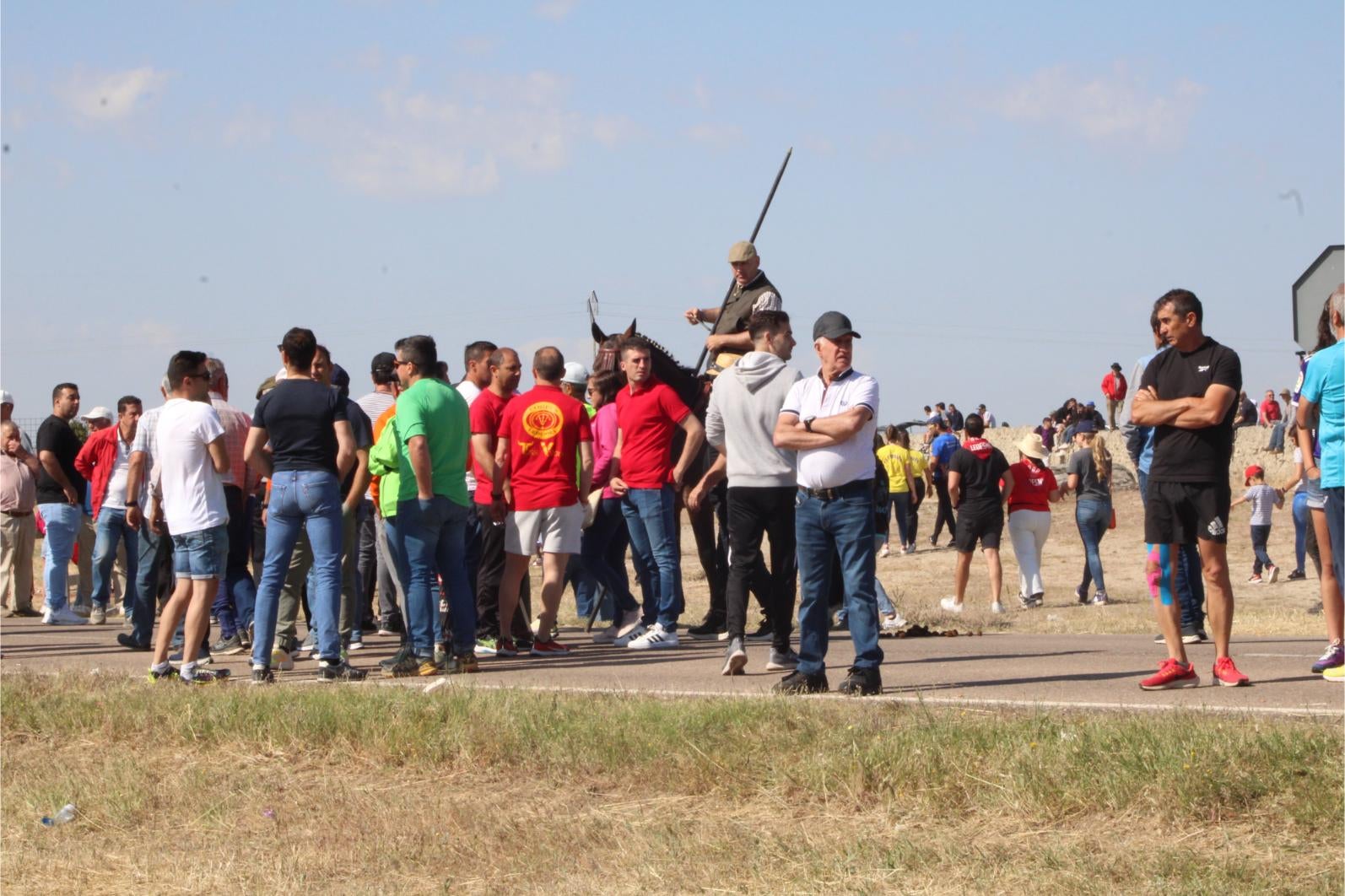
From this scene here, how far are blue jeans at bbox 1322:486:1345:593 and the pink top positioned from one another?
5269 mm

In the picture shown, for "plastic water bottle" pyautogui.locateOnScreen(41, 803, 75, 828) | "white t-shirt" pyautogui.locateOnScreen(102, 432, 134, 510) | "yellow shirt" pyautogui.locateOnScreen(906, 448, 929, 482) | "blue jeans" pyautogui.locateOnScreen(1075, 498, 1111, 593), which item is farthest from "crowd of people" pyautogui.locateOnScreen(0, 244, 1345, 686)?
"yellow shirt" pyautogui.locateOnScreen(906, 448, 929, 482)

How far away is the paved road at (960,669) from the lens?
801cm

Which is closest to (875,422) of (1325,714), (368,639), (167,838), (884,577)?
(1325,714)

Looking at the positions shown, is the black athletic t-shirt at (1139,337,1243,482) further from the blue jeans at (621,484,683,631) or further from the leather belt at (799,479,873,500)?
the blue jeans at (621,484,683,631)

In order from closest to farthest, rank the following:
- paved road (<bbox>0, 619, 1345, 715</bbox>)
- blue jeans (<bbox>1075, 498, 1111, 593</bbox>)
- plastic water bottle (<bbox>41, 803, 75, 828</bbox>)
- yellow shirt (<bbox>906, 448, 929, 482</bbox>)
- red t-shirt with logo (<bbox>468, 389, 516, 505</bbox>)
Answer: plastic water bottle (<bbox>41, 803, 75, 828</bbox>)
paved road (<bbox>0, 619, 1345, 715</bbox>)
red t-shirt with logo (<bbox>468, 389, 516, 505</bbox>)
blue jeans (<bbox>1075, 498, 1111, 593</bbox>)
yellow shirt (<bbox>906, 448, 929, 482</bbox>)

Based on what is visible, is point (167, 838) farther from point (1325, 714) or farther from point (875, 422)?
point (1325, 714)

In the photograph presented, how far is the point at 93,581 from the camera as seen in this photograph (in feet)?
50.8

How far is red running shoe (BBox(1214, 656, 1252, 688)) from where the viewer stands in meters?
8.34

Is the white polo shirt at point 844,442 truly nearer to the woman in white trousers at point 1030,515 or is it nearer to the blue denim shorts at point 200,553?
the blue denim shorts at point 200,553

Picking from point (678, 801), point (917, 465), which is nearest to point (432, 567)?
point (678, 801)

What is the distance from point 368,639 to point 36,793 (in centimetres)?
558

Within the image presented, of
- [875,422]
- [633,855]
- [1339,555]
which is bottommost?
[633,855]

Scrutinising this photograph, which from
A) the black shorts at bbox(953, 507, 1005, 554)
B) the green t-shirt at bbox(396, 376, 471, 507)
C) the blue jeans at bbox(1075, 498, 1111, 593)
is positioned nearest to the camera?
the green t-shirt at bbox(396, 376, 471, 507)

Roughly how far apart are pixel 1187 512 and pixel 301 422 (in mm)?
4857
